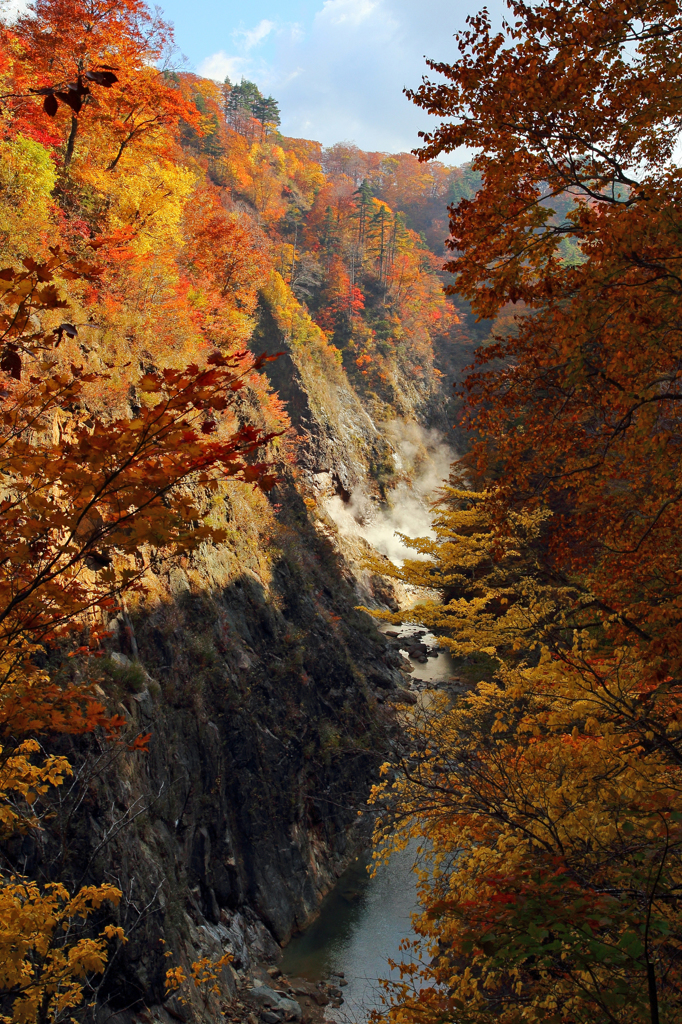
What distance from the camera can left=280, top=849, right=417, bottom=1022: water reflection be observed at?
34.8 ft

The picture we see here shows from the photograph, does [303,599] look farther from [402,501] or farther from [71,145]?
[402,501]

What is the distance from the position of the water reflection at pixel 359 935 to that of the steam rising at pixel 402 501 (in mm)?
19887

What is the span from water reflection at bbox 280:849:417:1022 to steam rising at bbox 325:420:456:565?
65.2 feet

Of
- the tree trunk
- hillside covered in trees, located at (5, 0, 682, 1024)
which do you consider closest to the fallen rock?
hillside covered in trees, located at (5, 0, 682, 1024)

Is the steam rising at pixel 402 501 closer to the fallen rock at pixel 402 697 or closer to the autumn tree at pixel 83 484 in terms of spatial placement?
the fallen rock at pixel 402 697

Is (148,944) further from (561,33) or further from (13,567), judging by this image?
(561,33)

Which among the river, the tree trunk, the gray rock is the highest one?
the tree trunk

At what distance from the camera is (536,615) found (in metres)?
9.27

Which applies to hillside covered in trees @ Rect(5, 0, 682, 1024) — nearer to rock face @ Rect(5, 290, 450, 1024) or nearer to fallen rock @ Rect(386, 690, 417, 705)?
rock face @ Rect(5, 290, 450, 1024)

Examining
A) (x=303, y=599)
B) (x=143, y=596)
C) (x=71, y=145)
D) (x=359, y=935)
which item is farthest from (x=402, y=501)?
(x=143, y=596)

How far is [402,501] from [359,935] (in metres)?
30.1

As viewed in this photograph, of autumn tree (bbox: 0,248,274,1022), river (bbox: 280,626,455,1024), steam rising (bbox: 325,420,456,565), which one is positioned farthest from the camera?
steam rising (bbox: 325,420,456,565)

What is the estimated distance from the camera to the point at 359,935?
12.0m

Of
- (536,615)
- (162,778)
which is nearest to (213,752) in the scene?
(162,778)
